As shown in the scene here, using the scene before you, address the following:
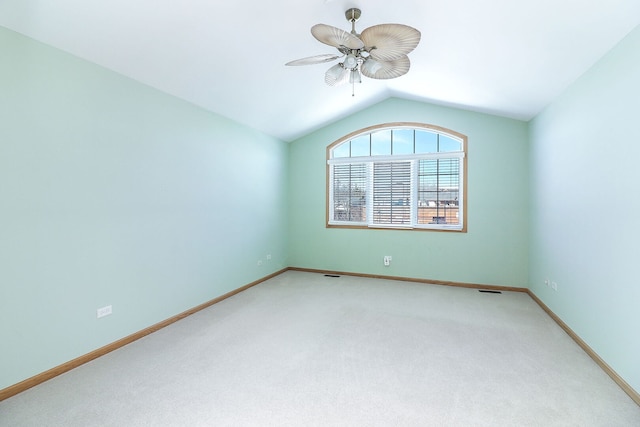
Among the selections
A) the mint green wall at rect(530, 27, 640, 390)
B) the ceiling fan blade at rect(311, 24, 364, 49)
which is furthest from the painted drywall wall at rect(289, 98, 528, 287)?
the ceiling fan blade at rect(311, 24, 364, 49)

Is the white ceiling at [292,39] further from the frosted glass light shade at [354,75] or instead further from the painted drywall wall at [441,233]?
the painted drywall wall at [441,233]

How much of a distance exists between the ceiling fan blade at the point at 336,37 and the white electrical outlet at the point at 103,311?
9.32 feet

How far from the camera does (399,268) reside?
5117 millimetres

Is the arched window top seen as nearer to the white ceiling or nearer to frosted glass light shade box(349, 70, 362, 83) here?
the white ceiling

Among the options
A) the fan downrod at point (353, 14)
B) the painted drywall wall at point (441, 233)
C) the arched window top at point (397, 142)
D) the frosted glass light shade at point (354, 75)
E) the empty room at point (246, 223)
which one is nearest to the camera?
the empty room at point (246, 223)

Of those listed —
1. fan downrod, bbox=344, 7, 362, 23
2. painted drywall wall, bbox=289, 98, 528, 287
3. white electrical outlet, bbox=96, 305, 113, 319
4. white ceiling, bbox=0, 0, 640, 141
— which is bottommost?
white electrical outlet, bbox=96, 305, 113, 319

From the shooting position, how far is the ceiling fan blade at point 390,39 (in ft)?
5.97

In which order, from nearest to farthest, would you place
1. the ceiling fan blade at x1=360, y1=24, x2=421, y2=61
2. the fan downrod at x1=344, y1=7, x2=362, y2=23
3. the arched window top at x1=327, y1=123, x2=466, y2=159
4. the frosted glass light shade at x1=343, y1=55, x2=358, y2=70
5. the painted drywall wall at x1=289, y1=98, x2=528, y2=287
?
the ceiling fan blade at x1=360, y1=24, x2=421, y2=61 < the frosted glass light shade at x1=343, y1=55, x2=358, y2=70 < the fan downrod at x1=344, y1=7, x2=362, y2=23 < the painted drywall wall at x1=289, y1=98, x2=528, y2=287 < the arched window top at x1=327, y1=123, x2=466, y2=159

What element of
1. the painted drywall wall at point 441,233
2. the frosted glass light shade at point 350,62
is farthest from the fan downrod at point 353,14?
the painted drywall wall at point 441,233

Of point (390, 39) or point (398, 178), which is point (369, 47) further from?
point (398, 178)

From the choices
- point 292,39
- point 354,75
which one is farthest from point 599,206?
point 292,39

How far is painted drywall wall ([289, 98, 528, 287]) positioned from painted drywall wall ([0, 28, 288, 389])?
194 centimetres

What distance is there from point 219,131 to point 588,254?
4.29 metres

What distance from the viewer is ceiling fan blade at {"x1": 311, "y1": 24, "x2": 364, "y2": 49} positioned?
191 centimetres
